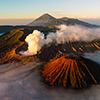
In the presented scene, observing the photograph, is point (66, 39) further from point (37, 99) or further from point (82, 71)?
point (37, 99)

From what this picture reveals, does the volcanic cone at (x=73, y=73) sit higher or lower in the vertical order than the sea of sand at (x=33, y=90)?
higher

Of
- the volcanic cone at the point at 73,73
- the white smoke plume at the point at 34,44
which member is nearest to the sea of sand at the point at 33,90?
the volcanic cone at the point at 73,73

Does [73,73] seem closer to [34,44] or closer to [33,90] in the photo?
[33,90]

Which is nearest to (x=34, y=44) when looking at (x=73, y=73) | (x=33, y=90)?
(x=73, y=73)

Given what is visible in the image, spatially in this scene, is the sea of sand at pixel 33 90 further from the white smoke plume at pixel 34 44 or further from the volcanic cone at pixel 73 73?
the white smoke plume at pixel 34 44

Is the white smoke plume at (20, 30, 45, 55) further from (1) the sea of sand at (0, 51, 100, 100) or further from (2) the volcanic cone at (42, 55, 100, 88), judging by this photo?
(2) the volcanic cone at (42, 55, 100, 88)

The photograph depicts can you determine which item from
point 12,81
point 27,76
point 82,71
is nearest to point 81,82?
point 82,71

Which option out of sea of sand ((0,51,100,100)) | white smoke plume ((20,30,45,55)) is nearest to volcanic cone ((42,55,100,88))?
sea of sand ((0,51,100,100))

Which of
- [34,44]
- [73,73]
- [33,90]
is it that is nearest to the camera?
[33,90]

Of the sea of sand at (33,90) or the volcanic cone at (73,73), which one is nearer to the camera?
the sea of sand at (33,90)
